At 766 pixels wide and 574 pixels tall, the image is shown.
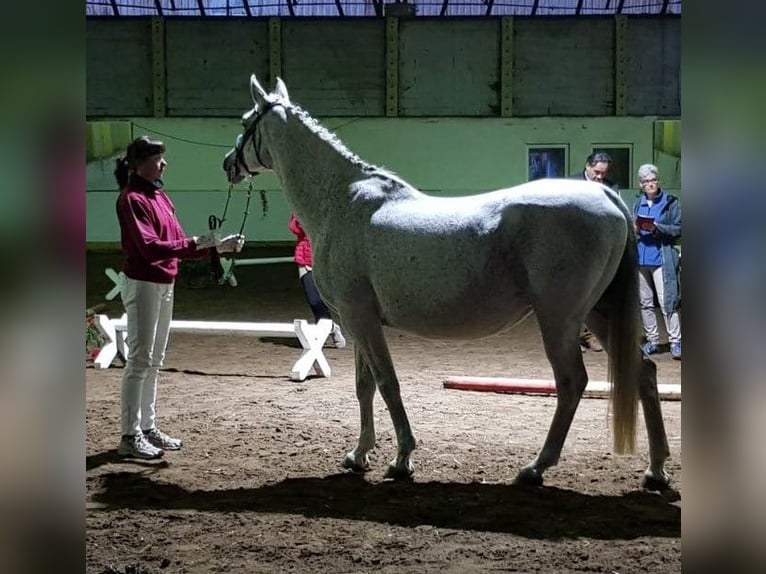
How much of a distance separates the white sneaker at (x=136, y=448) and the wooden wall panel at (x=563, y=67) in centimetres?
1231

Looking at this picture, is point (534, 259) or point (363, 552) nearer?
point (363, 552)

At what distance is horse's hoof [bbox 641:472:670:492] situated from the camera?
352cm

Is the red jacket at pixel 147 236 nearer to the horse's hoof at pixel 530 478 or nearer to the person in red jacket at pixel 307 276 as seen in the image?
the horse's hoof at pixel 530 478

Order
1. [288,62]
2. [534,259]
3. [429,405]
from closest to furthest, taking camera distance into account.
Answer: [534,259], [429,405], [288,62]

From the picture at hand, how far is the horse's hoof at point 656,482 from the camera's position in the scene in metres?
3.52

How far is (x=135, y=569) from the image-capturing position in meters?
2.62

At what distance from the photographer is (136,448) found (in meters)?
4.16

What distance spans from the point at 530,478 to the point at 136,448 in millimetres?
2117

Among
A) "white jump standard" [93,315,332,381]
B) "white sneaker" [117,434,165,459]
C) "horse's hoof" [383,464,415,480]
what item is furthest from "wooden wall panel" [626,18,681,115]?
"white sneaker" [117,434,165,459]
